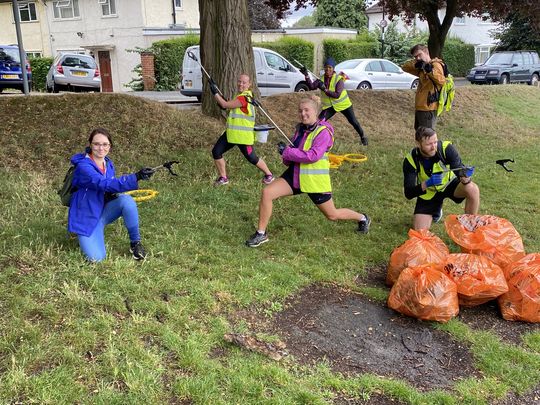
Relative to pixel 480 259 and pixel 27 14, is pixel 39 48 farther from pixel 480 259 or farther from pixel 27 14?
pixel 480 259

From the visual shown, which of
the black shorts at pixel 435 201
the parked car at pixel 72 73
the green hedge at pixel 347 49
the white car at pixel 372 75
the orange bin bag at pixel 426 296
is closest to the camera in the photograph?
the orange bin bag at pixel 426 296

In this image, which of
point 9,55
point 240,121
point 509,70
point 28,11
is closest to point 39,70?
point 28,11

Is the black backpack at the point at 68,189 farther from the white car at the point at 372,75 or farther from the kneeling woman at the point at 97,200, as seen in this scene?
the white car at the point at 372,75

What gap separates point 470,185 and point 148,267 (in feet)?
10.5

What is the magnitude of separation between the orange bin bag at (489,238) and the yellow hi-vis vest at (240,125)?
2951 mm

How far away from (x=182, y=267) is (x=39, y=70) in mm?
28738

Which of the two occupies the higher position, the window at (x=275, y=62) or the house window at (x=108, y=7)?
the house window at (x=108, y=7)

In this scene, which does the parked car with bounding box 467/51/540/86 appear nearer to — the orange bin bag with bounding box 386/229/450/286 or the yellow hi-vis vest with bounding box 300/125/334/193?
the yellow hi-vis vest with bounding box 300/125/334/193

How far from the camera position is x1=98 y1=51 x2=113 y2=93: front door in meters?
31.5

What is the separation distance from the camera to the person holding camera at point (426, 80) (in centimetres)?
732

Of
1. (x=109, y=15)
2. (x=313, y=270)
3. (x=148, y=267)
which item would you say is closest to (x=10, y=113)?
(x=148, y=267)

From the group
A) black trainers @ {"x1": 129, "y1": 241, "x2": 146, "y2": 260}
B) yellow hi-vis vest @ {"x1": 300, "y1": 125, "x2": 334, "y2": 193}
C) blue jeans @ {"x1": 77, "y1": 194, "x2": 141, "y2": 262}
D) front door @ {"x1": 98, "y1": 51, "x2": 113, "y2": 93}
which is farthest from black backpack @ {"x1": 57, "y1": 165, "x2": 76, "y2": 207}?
front door @ {"x1": 98, "y1": 51, "x2": 113, "y2": 93}

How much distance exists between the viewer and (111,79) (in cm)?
3183

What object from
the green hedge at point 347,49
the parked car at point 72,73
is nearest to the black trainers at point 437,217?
the parked car at point 72,73
